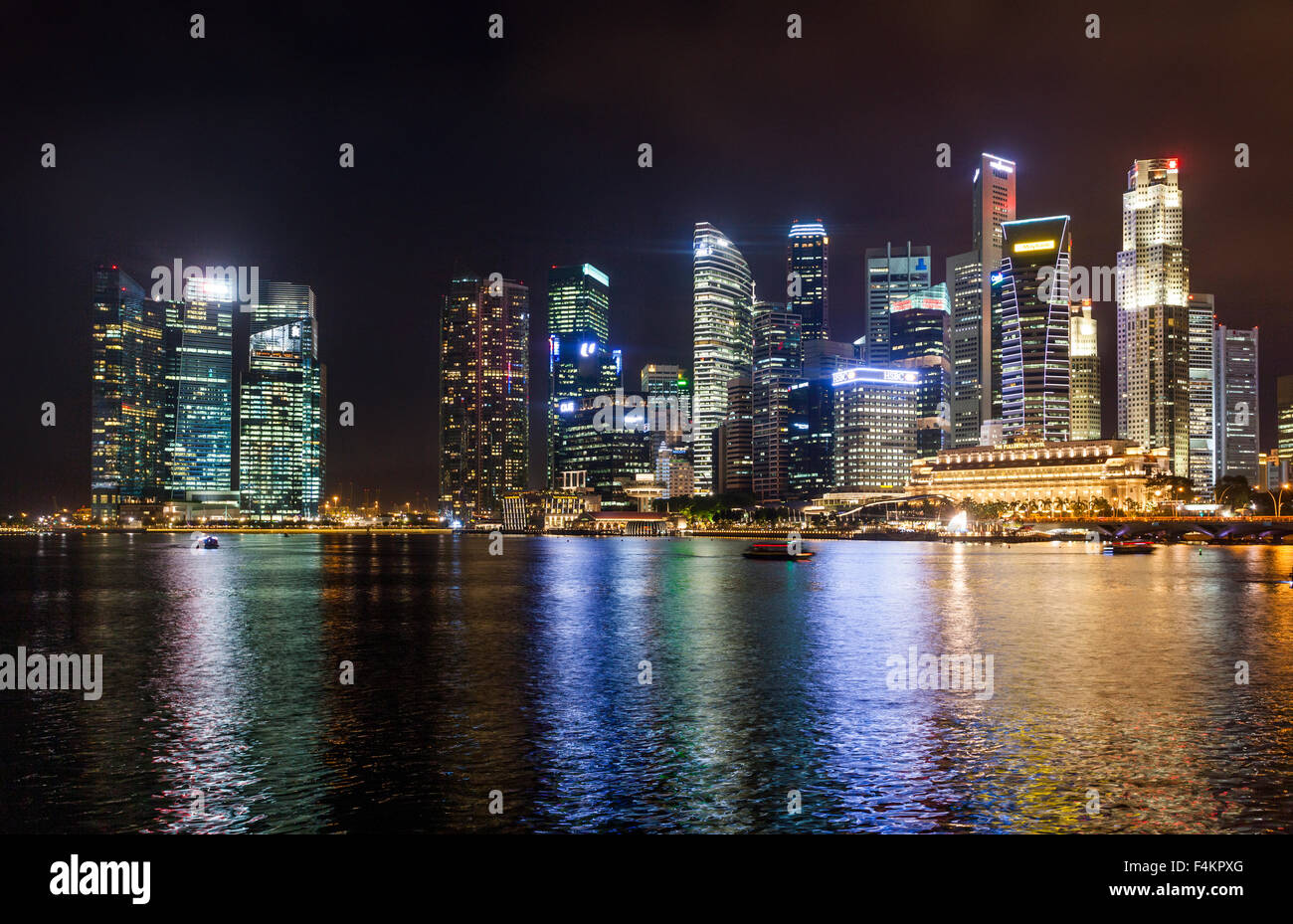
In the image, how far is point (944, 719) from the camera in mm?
29547

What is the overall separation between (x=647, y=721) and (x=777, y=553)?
4665 inches

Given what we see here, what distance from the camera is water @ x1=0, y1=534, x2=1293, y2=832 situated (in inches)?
820

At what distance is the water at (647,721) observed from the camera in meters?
20.8

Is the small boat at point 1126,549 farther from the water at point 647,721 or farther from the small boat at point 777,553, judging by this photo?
the water at point 647,721

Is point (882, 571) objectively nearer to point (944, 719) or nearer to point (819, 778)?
point (944, 719)

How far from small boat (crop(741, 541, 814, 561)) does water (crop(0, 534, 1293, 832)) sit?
255 ft

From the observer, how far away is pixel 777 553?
146 m

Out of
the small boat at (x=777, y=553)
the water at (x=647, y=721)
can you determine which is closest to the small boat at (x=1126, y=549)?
the small boat at (x=777, y=553)

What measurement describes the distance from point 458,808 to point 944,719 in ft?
51.8

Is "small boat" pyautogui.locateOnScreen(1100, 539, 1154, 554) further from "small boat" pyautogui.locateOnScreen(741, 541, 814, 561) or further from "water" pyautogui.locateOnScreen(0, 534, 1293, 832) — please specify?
"water" pyautogui.locateOnScreen(0, 534, 1293, 832)

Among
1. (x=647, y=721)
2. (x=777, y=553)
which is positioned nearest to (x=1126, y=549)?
(x=777, y=553)

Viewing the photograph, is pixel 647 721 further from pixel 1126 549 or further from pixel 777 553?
pixel 1126 549

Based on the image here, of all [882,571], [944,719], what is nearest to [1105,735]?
[944,719]

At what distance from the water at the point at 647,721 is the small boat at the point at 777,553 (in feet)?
255
